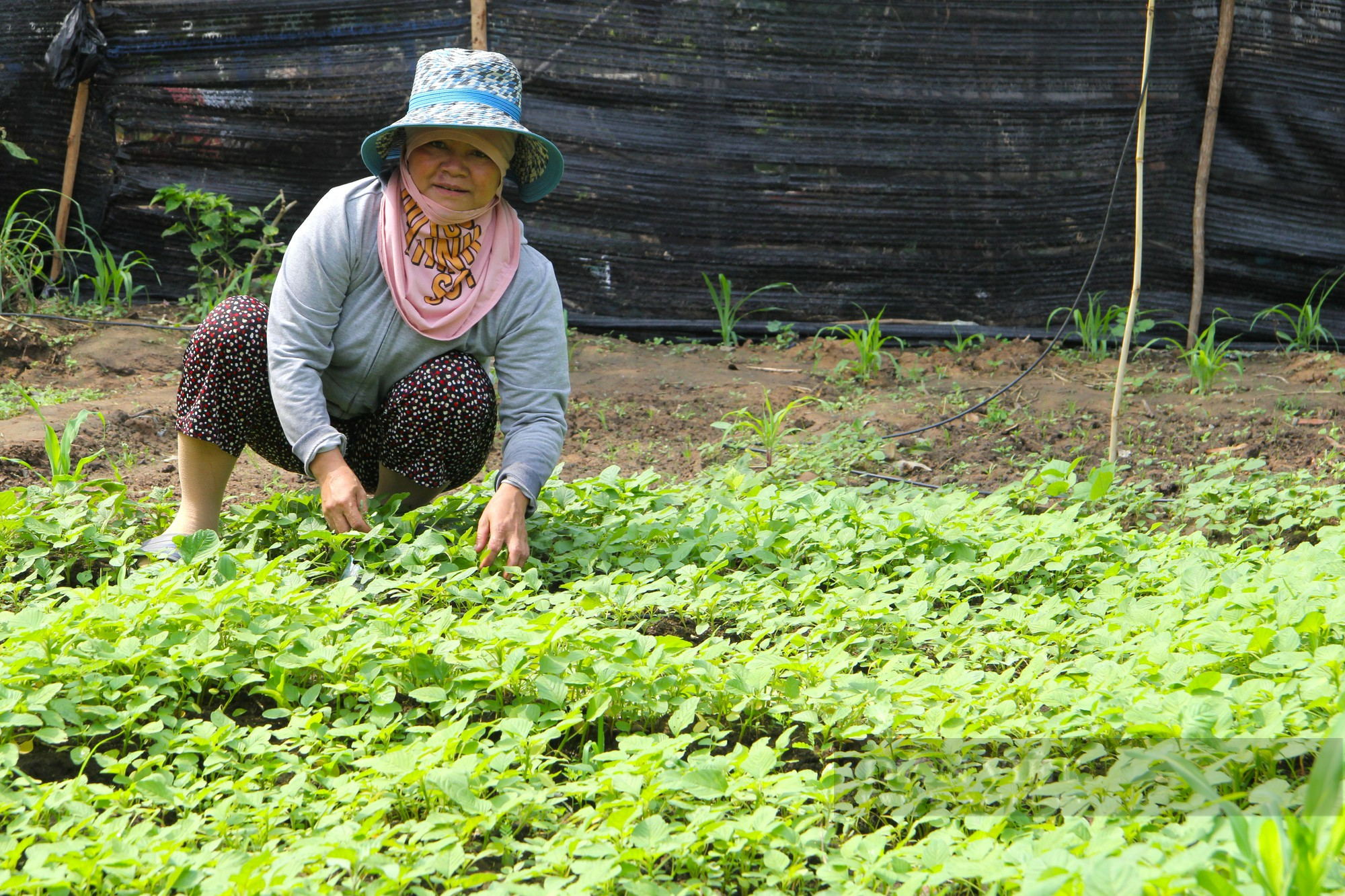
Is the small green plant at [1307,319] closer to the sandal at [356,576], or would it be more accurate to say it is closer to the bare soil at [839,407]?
the bare soil at [839,407]

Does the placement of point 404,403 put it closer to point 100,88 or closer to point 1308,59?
point 100,88

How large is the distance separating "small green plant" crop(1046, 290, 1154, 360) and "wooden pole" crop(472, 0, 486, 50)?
308 centimetres

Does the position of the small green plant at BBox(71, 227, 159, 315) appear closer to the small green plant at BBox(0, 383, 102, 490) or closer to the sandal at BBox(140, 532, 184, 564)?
the small green plant at BBox(0, 383, 102, 490)

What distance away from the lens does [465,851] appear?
1.64m

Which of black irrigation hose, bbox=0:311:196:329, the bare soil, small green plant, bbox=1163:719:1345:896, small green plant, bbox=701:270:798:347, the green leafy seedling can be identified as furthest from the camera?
small green plant, bbox=701:270:798:347

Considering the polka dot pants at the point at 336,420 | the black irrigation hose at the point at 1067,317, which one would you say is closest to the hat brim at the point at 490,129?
the polka dot pants at the point at 336,420

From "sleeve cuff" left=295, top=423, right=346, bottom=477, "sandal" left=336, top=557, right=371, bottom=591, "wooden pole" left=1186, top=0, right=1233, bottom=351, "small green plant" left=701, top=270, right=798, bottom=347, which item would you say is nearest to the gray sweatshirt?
"sleeve cuff" left=295, top=423, right=346, bottom=477

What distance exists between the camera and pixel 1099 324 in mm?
5617

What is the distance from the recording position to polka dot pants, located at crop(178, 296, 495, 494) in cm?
270

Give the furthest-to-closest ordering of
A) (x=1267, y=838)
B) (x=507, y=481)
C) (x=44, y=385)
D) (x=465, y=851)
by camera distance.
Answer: (x=44, y=385) → (x=507, y=481) → (x=465, y=851) → (x=1267, y=838)

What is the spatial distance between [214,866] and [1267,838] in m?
1.29

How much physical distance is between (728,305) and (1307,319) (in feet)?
9.61

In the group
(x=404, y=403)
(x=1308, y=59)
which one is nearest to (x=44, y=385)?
(x=404, y=403)

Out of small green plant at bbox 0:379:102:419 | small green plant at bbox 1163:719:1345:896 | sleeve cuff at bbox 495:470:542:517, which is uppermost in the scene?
small green plant at bbox 1163:719:1345:896
